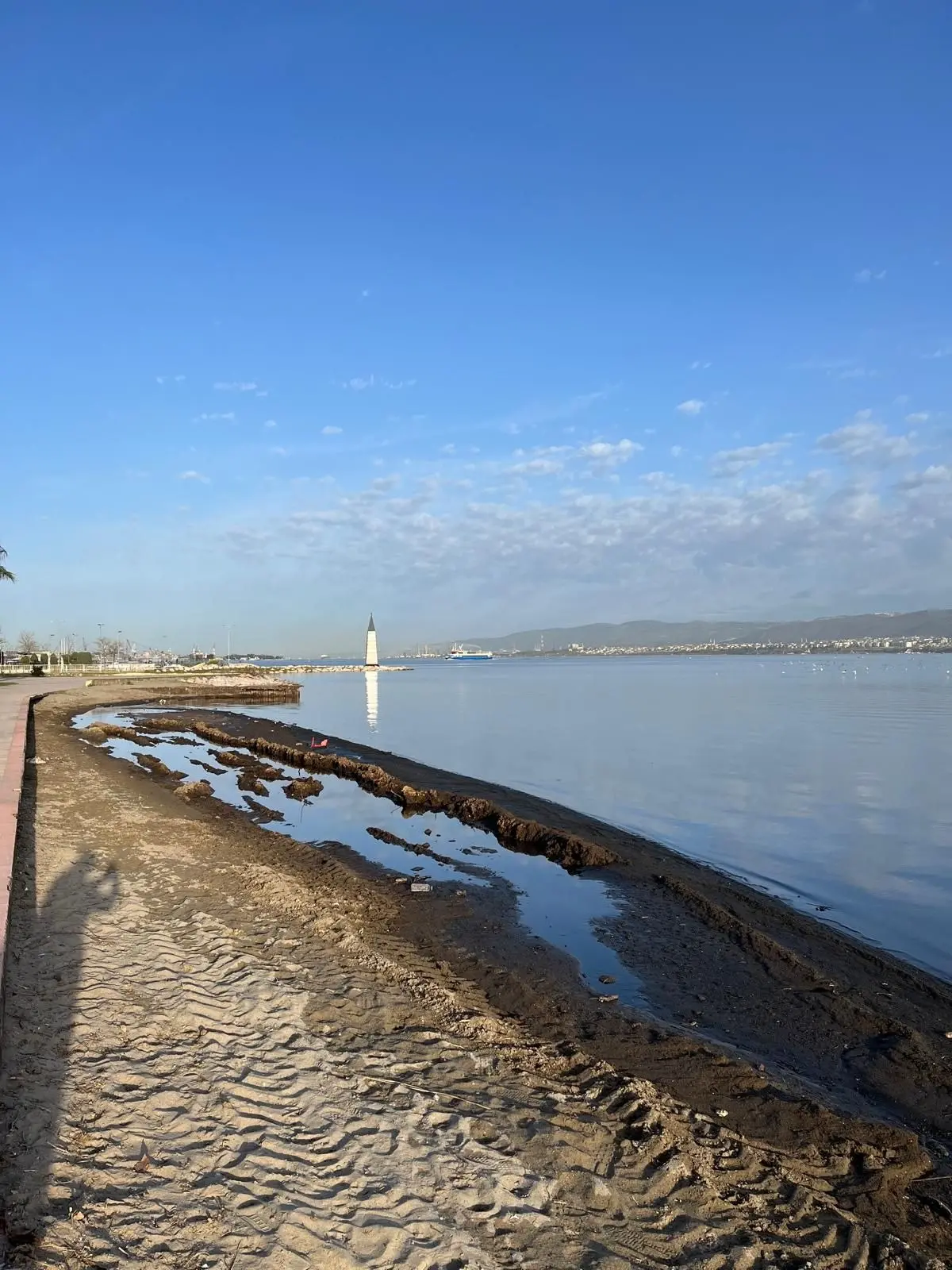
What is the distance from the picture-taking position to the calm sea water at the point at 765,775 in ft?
37.9

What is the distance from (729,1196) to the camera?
3.98 m

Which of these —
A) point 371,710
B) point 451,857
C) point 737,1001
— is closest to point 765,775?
point 451,857

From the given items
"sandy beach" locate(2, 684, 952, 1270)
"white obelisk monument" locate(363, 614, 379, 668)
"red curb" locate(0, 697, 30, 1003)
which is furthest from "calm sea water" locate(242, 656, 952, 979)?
"white obelisk monument" locate(363, 614, 379, 668)

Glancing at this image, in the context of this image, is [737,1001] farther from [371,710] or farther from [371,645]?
[371,645]

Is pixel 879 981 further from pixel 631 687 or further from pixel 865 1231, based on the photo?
pixel 631 687

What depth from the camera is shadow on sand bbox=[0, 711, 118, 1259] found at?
3459 millimetres

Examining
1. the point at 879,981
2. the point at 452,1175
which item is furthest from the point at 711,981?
the point at 452,1175

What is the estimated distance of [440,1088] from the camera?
484 cm

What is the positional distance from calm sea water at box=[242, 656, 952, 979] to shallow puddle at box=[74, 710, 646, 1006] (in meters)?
3.13

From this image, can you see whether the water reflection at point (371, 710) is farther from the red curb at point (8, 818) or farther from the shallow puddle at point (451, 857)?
the red curb at point (8, 818)

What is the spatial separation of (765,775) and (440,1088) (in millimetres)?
18527

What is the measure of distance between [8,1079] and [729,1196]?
13.3 ft

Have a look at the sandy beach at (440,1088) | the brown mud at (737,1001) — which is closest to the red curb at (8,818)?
the sandy beach at (440,1088)

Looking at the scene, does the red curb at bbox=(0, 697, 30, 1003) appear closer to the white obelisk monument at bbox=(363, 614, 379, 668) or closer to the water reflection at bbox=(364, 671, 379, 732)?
the water reflection at bbox=(364, 671, 379, 732)
